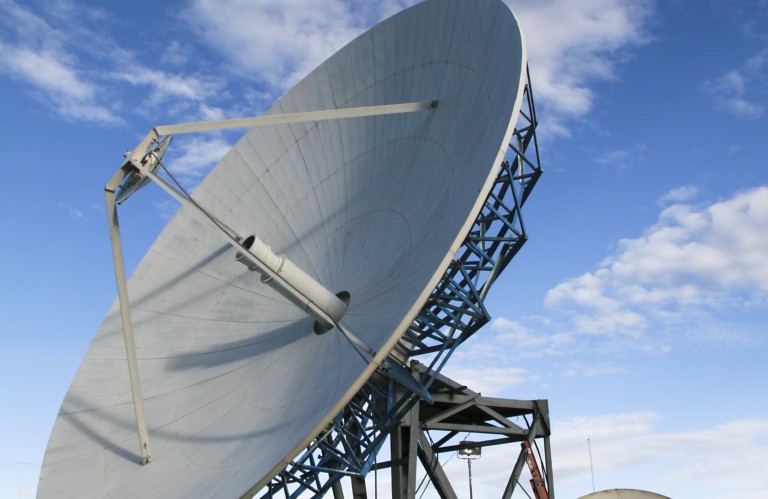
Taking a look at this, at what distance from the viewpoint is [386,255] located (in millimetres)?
25266

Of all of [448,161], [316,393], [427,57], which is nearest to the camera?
[316,393]

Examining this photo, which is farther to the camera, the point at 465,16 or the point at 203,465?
the point at 465,16

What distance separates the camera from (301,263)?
29594mm

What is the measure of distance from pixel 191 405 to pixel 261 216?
24.8 feet

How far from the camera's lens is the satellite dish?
2172cm

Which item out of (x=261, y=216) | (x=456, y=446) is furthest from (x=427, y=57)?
(x=456, y=446)

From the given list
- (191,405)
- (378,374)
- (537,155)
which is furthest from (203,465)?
(537,155)

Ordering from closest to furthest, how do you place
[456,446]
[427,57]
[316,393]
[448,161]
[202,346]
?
[316,393]
[448,161]
[427,57]
[202,346]
[456,446]

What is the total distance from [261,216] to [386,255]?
7.57 m

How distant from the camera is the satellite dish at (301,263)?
21.7 meters

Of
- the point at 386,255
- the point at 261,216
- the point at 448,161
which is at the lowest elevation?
the point at 386,255

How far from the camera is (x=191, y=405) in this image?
2708 cm

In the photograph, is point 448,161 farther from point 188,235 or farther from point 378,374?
point 188,235

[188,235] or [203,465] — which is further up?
[188,235]
